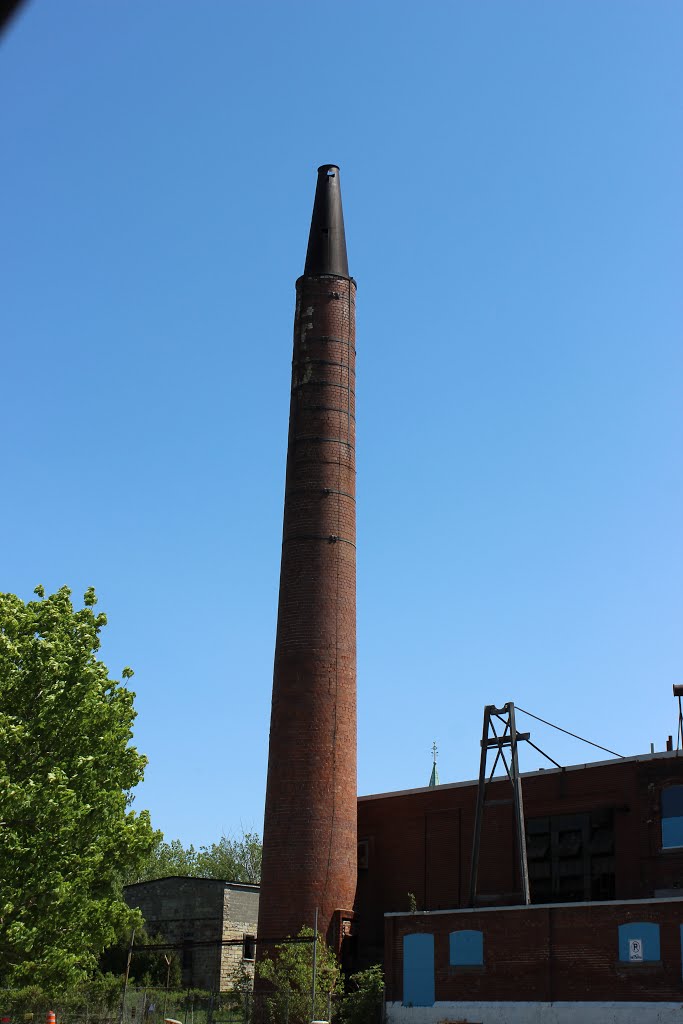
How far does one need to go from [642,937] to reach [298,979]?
926 centimetres

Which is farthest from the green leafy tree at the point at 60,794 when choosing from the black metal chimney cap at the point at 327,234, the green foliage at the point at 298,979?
the black metal chimney cap at the point at 327,234

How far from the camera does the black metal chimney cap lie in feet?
123

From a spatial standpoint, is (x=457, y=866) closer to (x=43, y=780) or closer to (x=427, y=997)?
(x=427, y=997)

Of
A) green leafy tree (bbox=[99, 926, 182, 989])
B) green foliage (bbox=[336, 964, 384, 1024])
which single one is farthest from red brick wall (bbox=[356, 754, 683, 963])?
green leafy tree (bbox=[99, 926, 182, 989])

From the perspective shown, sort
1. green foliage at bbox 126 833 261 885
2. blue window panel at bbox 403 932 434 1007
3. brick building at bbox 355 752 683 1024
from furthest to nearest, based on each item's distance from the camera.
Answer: green foliage at bbox 126 833 261 885 < blue window panel at bbox 403 932 434 1007 < brick building at bbox 355 752 683 1024

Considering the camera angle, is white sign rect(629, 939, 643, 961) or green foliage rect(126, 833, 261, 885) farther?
green foliage rect(126, 833, 261, 885)

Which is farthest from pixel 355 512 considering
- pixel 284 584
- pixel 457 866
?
pixel 457 866

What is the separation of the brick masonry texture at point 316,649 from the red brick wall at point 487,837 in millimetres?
2217

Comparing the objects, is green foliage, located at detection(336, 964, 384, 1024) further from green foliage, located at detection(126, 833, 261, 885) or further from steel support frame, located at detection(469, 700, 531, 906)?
green foliage, located at detection(126, 833, 261, 885)

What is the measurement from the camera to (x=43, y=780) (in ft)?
71.5

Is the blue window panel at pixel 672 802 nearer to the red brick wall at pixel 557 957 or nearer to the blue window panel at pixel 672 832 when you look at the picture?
the blue window panel at pixel 672 832

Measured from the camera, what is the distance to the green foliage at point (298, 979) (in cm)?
2848

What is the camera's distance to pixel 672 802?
28.5 metres

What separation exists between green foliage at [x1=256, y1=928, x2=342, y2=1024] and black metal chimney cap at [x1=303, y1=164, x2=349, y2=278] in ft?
68.3
